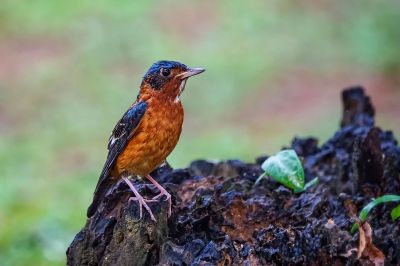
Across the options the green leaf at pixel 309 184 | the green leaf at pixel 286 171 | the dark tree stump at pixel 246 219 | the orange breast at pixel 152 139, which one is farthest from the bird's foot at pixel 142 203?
the green leaf at pixel 309 184

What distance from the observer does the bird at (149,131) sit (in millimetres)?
Result: 5102

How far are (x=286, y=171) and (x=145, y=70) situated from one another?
1002 centimetres

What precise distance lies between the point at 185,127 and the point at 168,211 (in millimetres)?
8483

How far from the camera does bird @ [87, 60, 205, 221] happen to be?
5102 mm

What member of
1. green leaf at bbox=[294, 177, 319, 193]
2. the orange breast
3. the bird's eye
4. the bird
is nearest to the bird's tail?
the bird

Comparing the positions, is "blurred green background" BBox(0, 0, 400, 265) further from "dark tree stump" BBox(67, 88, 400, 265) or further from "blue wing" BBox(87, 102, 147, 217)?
"dark tree stump" BBox(67, 88, 400, 265)

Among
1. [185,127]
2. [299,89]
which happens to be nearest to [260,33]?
[299,89]

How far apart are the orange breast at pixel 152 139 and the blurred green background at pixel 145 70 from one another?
3.56 meters

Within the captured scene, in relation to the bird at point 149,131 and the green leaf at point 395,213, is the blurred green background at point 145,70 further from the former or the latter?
the green leaf at point 395,213

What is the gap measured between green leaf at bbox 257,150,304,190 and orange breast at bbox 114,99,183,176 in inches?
23.6

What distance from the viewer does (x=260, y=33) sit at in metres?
16.3

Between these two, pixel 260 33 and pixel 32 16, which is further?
pixel 32 16

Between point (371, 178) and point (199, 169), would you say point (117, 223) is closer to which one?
point (199, 169)

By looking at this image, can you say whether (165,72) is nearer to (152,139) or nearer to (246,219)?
(152,139)
